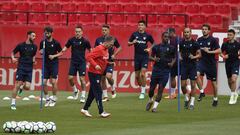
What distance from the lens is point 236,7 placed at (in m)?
34.9

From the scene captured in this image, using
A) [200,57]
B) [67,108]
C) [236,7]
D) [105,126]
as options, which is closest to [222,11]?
[236,7]

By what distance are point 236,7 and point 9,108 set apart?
14.5 m

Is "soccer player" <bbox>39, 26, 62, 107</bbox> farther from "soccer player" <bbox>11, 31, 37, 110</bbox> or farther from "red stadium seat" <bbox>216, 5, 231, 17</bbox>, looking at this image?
"red stadium seat" <bbox>216, 5, 231, 17</bbox>

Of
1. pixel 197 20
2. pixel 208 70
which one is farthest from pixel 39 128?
pixel 197 20

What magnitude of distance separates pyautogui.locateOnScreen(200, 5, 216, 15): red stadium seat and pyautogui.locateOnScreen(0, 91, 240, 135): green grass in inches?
340

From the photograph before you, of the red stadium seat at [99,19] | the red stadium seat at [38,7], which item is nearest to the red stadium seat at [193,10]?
the red stadium seat at [99,19]

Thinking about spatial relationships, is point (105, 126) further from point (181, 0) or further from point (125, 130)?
point (181, 0)

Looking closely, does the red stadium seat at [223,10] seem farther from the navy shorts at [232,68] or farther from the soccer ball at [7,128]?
the soccer ball at [7,128]

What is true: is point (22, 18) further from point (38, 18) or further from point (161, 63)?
point (161, 63)

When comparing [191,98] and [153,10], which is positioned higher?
[153,10]

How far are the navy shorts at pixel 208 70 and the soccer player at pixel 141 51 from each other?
98.7 inches

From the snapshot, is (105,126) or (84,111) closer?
(105,126)

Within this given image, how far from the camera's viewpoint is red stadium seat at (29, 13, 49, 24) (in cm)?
3644

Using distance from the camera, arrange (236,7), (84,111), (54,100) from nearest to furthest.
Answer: (84,111)
(54,100)
(236,7)
